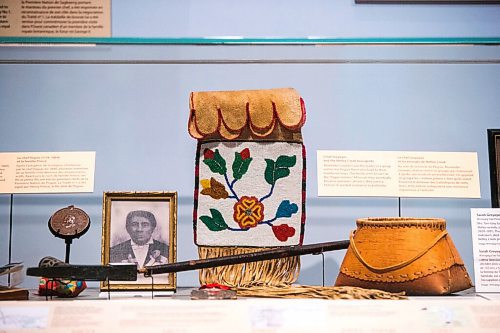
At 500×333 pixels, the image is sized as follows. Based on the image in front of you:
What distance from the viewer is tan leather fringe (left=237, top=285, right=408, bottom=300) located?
809 millimetres

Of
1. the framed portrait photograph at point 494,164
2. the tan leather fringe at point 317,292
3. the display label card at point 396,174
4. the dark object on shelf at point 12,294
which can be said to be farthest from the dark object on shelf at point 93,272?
the framed portrait photograph at point 494,164

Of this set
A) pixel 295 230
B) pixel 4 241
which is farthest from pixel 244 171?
pixel 4 241

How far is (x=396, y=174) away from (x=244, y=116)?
0.30 meters

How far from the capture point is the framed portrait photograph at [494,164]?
1.12 m

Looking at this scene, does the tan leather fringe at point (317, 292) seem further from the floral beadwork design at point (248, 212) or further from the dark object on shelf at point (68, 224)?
the dark object on shelf at point (68, 224)

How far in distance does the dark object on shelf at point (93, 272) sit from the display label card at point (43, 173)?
255mm

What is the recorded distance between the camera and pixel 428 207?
3.92 feet

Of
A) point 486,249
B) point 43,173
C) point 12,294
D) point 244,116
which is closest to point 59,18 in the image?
point 43,173

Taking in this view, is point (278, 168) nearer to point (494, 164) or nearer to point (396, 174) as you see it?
point (396, 174)

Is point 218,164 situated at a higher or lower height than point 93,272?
higher

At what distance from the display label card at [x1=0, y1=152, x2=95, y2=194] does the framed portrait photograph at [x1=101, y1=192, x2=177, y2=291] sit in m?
0.12

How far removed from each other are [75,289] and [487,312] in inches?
20.4

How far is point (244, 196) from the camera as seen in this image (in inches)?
38.4

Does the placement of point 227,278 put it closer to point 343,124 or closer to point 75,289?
point 75,289
